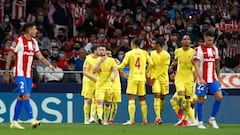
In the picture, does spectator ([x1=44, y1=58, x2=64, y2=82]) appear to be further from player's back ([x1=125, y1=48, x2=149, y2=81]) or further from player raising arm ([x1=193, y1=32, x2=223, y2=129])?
player raising arm ([x1=193, y1=32, x2=223, y2=129])

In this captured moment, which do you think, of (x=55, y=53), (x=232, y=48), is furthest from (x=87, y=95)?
(x=232, y=48)

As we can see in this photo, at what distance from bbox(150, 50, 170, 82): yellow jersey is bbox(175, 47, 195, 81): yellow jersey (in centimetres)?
86

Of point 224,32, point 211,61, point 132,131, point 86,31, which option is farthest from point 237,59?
point 132,131

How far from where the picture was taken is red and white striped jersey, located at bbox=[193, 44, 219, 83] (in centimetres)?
2031

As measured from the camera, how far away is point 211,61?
67.1ft

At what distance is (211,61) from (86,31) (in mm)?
11109

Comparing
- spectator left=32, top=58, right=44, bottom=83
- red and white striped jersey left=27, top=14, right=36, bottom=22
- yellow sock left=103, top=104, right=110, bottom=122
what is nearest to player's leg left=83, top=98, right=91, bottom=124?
yellow sock left=103, top=104, right=110, bottom=122

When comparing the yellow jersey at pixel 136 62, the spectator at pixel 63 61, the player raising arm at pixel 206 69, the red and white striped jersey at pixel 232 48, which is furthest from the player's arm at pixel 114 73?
the red and white striped jersey at pixel 232 48

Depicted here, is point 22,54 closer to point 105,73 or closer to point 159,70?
point 105,73

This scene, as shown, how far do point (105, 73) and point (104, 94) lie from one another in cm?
58

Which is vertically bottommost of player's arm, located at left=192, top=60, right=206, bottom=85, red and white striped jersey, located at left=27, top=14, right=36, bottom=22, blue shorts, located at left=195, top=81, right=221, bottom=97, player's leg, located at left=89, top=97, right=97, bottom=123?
player's leg, located at left=89, top=97, right=97, bottom=123

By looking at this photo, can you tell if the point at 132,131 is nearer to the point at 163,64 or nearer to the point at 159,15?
the point at 163,64

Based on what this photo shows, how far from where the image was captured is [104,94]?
2312 cm

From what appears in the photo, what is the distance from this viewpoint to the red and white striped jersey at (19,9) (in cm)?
3112
